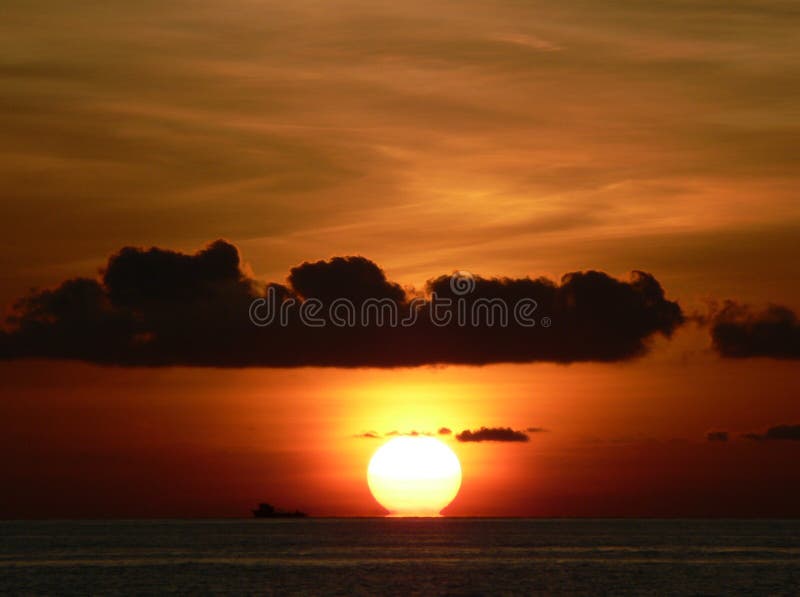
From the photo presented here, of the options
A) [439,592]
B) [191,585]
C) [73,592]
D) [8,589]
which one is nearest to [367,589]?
[439,592]

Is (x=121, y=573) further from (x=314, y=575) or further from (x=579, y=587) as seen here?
(x=579, y=587)

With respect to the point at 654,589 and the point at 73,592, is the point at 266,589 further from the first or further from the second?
the point at 654,589

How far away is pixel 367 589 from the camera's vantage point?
158m

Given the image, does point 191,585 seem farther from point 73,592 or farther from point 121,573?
point 121,573

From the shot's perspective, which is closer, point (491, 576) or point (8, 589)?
point (8, 589)

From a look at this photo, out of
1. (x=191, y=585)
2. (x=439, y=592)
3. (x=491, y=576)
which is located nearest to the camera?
(x=439, y=592)

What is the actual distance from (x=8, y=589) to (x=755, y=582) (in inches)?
3948

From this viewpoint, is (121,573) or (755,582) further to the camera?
(121,573)

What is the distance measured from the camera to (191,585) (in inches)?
6545

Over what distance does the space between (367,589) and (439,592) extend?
1014 cm

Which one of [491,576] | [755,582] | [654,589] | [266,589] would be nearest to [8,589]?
[266,589]

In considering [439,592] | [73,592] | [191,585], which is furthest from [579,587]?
[73,592]

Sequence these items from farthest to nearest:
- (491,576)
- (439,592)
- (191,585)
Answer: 1. (491,576)
2. (191,585)
3. (439,592)

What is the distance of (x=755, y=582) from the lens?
174000mm
